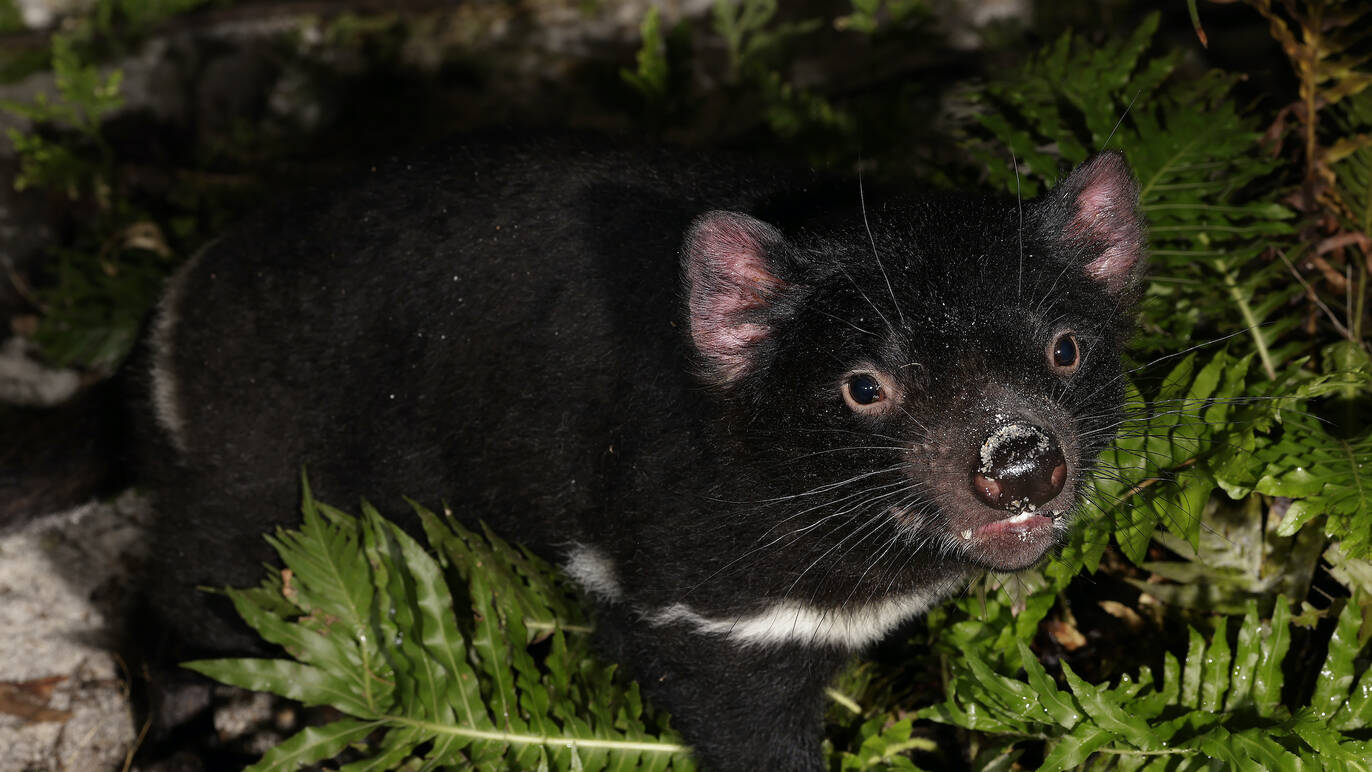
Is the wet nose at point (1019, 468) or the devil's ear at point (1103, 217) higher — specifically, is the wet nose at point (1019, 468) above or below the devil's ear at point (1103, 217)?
below

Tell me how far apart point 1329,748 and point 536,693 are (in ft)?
7.40

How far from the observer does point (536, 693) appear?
392 centimetres

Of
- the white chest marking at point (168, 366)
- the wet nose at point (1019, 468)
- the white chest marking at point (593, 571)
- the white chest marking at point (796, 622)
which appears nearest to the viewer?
the wet nose at point (1019, 468)

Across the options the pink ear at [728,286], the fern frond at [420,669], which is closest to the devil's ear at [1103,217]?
the pink ear at [728,286]

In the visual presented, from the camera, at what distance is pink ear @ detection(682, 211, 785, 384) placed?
10.3 feet

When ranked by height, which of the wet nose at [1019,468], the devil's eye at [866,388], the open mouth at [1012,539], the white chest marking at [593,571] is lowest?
the white chest marking at [593,571]

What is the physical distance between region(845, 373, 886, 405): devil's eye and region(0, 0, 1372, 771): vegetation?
2.20 ft

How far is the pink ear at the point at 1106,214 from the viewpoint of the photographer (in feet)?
11.1

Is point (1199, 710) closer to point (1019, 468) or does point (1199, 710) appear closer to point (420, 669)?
point (1019, 468)

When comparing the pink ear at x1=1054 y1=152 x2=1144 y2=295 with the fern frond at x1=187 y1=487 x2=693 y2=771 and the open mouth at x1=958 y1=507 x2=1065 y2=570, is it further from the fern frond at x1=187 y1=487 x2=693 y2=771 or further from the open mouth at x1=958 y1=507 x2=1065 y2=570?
the fern frond at x1=187 y1=487 x2=693 y2=771

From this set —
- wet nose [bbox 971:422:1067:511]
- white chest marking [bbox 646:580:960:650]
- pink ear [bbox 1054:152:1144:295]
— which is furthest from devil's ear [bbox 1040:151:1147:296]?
white chest marking [bbox 646:580:960:650]

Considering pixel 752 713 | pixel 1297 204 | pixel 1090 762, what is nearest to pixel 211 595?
pixel 752 713

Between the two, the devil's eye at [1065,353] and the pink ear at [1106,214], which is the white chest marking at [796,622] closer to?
the devil's eye at [1065,353]

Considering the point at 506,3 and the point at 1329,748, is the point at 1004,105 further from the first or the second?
the point at 506,3
